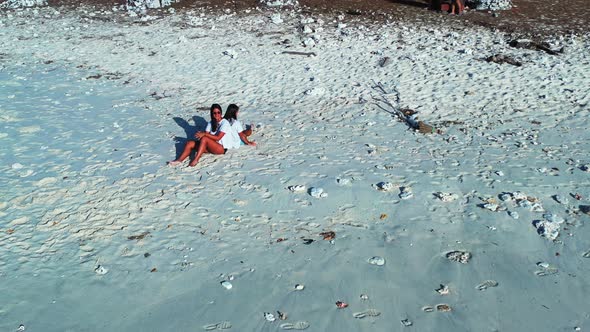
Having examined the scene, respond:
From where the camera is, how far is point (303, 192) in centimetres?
678

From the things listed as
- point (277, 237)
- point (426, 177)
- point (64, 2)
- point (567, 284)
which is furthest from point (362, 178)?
point (64, 2)

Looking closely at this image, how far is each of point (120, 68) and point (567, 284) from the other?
10650 mm

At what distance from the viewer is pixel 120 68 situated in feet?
39.7

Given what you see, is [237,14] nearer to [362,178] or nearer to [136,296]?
[362,178]

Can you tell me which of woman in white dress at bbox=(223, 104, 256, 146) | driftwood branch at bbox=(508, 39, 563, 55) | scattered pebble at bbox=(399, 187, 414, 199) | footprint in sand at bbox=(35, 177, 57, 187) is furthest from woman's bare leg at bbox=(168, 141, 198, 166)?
driftwood branch at bbox=(508, 39, 563, 55)

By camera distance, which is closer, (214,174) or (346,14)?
(214,174)

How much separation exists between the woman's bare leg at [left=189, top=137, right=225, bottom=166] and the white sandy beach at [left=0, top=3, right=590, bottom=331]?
0.13 m

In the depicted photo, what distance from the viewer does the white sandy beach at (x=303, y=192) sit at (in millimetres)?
4863

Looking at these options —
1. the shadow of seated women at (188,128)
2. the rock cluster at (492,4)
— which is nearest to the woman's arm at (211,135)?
the shadow of seated women at (188,128)

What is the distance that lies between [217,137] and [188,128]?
60.3 inches

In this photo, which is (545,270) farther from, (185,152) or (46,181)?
(46,181)

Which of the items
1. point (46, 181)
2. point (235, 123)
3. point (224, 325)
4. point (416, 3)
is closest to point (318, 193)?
point (235, 123)

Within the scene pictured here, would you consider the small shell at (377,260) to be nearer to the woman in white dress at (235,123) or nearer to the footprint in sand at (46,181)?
the woman in white dress at (235,123)

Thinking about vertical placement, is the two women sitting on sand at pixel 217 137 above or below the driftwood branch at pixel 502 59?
below
